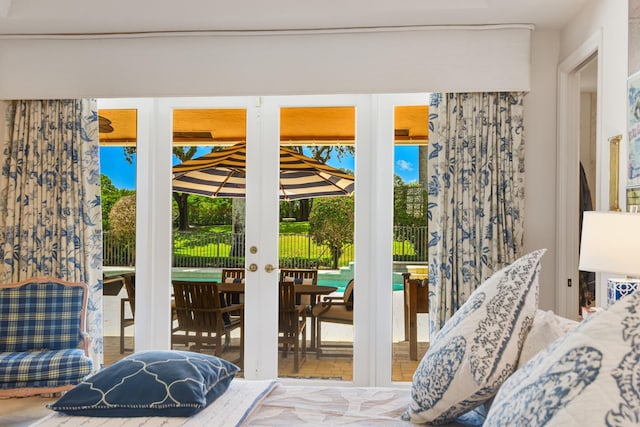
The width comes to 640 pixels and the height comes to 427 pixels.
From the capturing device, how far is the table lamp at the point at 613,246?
2184 mm

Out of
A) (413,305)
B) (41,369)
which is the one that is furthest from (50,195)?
(413,305)

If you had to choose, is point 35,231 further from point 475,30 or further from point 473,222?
point 475,30

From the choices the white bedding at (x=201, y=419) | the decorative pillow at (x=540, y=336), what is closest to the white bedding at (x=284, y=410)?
the white bedding at (x=201, y=419)

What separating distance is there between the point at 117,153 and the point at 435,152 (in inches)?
86.5

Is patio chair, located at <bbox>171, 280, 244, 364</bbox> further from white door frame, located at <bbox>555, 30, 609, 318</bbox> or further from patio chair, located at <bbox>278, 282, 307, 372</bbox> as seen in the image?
white door frame, located at <bbox>555, 30, 609, 318</bbox>

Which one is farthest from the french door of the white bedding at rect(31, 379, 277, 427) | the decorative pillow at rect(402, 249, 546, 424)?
the decorative pillow at rect(402, 249, 546, 424)

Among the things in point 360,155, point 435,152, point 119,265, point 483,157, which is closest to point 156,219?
point 119,265

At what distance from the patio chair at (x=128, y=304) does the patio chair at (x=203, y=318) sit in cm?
30

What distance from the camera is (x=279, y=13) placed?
3398 millimetres

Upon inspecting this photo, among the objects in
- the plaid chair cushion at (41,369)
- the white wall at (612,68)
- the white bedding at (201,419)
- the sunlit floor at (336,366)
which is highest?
the white wall at (612,68)

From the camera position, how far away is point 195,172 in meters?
4.07

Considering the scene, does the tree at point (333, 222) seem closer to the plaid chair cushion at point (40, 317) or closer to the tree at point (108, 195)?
the tree at point (108, 195)

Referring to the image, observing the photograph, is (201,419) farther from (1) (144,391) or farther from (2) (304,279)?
(2) (304,279)

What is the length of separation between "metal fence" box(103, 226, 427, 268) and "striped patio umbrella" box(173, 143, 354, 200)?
0.98ft
